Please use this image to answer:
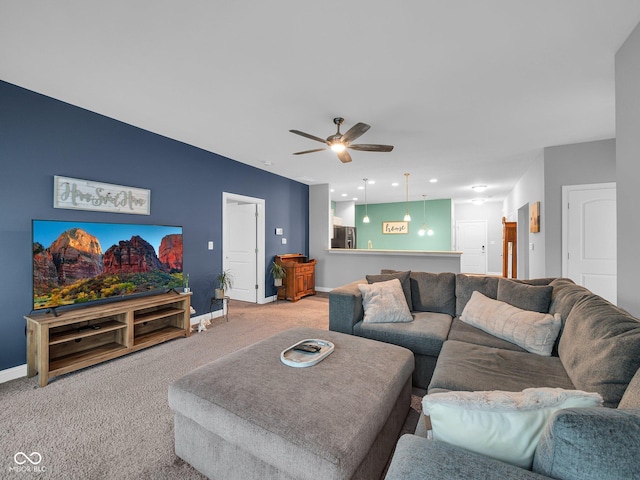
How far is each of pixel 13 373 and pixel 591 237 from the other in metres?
6.46

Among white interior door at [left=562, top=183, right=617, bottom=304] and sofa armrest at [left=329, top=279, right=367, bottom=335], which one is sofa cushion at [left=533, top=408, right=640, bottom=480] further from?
white interior door at [left=562, top=183, right=617, bottom=304]

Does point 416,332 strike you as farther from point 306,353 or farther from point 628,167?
point 628,167

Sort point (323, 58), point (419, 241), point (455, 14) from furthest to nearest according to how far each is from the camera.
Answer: point (419, 241) < point (323, 58) < point (455, 14)

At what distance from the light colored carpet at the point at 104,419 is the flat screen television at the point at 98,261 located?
706 mm

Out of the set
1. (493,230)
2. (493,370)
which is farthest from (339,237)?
(493,370)

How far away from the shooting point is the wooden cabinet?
18.4ft

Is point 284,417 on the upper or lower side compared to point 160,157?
lower

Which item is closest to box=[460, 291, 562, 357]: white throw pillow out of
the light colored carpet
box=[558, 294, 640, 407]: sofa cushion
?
box=[558, 294, 640, 407]: sofa cushion

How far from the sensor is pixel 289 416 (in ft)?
4.03

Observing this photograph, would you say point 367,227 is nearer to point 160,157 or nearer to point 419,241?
point 419,241

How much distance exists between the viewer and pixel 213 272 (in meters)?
4.39

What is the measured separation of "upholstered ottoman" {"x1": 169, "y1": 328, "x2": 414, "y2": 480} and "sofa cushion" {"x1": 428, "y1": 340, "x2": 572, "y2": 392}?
28 cm

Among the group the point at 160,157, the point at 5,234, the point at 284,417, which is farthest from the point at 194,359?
the point at 160,157

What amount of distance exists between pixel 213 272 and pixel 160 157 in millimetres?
1778
